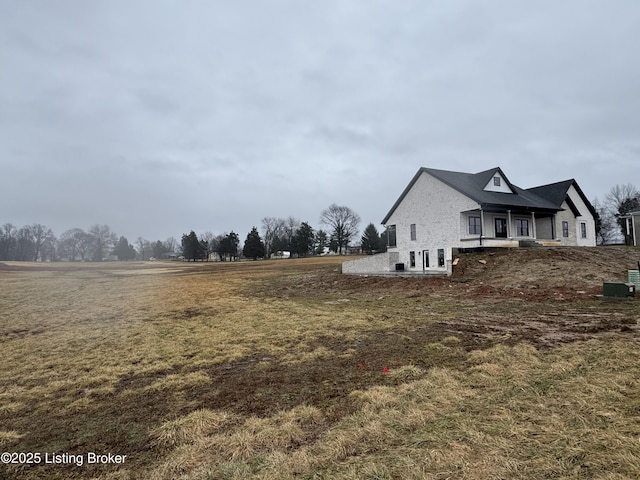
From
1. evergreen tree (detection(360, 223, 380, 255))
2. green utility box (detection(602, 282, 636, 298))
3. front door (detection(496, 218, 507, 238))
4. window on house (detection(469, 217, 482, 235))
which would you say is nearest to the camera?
green utility box (detection(602, 282, 636, 298))

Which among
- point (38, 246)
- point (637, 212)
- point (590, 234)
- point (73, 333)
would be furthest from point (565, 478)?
point (38, 246)

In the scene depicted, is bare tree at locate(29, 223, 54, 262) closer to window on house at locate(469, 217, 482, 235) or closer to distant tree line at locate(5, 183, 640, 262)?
distant tree line at locate(5, 183, 640, 262)

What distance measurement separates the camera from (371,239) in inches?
3068

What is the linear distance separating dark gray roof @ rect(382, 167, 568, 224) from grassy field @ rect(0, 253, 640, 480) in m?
15.2

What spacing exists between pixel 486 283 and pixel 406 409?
15.9m

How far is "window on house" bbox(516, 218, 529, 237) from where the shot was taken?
27312 millimetres

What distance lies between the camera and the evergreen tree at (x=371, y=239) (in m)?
77.2

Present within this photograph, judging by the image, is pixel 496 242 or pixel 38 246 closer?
pixel 496 242

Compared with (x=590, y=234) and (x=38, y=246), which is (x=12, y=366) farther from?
(x=38, y=246)

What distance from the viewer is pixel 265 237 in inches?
3952

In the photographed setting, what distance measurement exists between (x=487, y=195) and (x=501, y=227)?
9.07 feet

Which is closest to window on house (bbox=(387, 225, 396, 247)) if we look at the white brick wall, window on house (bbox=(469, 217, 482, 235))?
the white brick wall

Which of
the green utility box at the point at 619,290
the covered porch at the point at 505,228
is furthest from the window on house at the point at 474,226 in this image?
the green utility box at the point at 619,290

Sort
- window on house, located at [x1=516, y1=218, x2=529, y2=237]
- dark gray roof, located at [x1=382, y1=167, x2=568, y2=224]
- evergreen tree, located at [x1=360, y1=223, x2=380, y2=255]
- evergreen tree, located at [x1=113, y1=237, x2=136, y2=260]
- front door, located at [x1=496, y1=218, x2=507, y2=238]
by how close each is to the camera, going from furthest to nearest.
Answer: evergreen tree, located at [x1=113, y1=237, x2=136, y2=260] < evergreen tree, located at [x1=360, y1=223, x2=380, y2=255] < window on house, located at [x1=516, y1=218, x2=529, y2=237] < front door, located at [x1=496, y1=218, x2=507, y2=238] < dark gray roof, located at [x1=382, y1=167, x2=568, y2=224]
